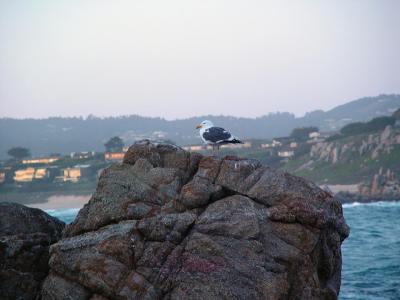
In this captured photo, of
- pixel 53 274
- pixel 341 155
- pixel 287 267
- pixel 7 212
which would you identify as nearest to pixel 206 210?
pixel 287 267

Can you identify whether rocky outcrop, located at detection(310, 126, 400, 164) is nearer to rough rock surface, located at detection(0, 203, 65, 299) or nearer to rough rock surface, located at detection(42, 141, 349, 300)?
rough rock surface, located at detection(42, 141, 349, 300)

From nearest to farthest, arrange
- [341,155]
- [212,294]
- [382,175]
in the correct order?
[212,294] < [382,175] < [341,155]

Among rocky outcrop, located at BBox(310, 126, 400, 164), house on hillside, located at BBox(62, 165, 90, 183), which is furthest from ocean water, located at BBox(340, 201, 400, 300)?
house on hillside, located at BBox(62, 165, 90, 183)

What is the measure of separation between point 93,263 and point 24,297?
98.7 inches

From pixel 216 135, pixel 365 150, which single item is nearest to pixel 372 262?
pixel 216 135

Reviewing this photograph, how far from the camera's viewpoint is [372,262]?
42.9 meters

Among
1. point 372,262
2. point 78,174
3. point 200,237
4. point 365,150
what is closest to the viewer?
point 200,237

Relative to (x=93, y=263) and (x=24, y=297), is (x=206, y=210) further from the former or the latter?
(x=24, y=297)

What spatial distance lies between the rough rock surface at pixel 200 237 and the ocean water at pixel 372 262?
44.7ft

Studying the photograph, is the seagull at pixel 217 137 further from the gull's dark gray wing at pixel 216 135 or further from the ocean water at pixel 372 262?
the ocean water at pixel 372 262

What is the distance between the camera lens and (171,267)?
16453mm

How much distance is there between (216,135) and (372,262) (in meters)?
23.3

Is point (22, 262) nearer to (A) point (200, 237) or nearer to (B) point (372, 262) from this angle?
(A) point (200, 237)

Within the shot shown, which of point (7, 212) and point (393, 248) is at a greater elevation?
point (7, 212)
